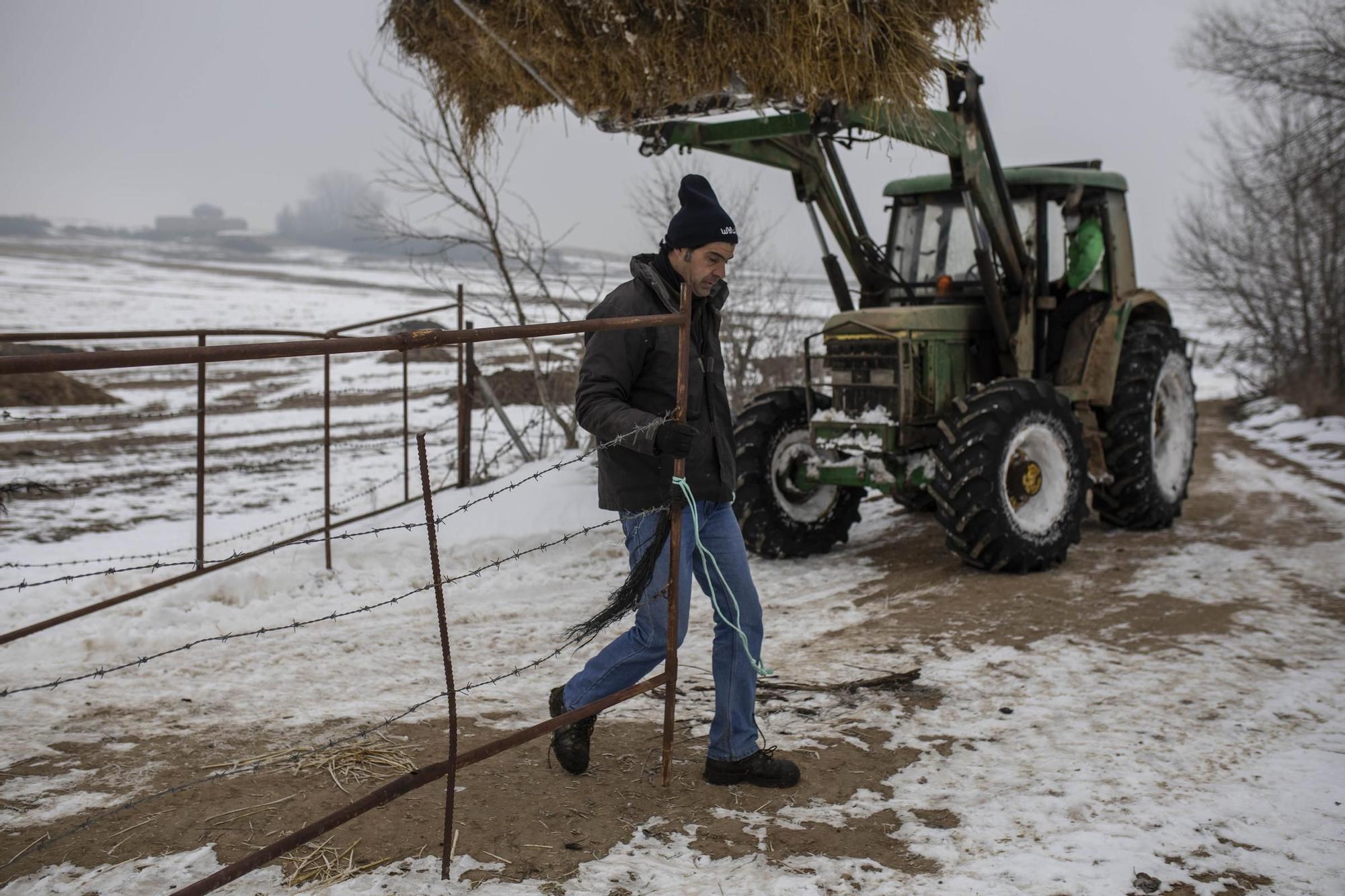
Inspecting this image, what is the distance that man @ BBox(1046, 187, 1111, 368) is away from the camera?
7.66 meters

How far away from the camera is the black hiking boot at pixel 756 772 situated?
3.80 metres

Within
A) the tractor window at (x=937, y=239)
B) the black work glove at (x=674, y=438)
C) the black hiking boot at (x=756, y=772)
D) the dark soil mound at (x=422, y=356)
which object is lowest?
the black hiking boot at (x=756, y=772)

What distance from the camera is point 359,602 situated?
6.53 m

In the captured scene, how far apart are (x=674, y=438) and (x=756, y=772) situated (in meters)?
1.23

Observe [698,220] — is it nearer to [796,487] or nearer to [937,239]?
[796,487]

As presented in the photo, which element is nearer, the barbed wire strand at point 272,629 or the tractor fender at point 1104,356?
the barbed wire strand at point 272,629

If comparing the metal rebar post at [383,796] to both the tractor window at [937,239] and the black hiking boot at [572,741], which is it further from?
the tractor window at [937,239]

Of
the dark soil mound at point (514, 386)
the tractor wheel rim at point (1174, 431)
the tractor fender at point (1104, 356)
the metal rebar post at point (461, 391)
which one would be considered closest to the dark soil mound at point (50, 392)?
the dark soil mound at point (514, 386)

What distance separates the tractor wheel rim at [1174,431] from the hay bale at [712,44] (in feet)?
12.4

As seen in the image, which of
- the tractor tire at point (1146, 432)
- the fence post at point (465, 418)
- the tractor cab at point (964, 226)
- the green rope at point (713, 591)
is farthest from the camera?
the fence post at point (465, 418)

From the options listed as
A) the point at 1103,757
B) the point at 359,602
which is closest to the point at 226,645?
the point at 359,602

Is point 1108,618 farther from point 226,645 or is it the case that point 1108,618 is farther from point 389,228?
point 389,228

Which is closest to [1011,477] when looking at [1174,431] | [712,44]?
[1174,431]

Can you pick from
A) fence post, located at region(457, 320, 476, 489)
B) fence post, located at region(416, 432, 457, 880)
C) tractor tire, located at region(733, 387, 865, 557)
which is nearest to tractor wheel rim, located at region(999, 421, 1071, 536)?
tractor tire, located at region(733, 387, 865, 557)
